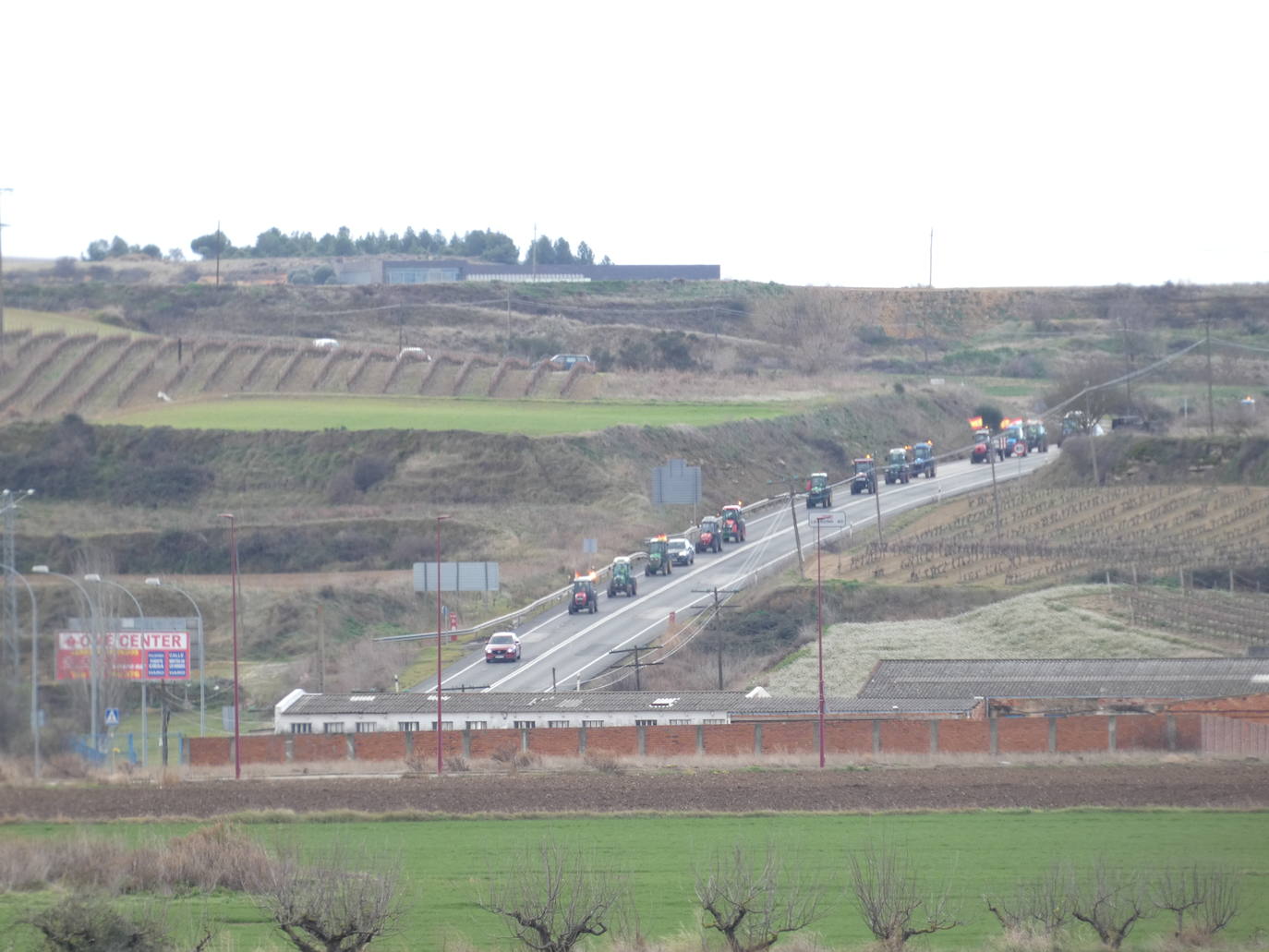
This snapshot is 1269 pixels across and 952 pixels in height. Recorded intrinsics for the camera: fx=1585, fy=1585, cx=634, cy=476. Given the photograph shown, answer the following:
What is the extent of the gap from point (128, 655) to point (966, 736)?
25.5 meters

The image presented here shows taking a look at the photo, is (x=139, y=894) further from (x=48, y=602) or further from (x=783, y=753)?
(x=48, y=602)

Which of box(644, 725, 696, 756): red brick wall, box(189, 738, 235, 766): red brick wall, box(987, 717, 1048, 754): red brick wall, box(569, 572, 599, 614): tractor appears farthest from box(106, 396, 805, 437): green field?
box(987, 717, 1048, 754): red brick wall

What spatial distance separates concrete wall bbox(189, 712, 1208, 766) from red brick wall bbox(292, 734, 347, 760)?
0.08 ft

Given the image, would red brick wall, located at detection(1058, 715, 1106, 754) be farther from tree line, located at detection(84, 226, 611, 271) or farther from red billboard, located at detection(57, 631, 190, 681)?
tree line, located at detection(84, 226, 611, 271)

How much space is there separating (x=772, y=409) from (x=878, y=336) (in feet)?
146

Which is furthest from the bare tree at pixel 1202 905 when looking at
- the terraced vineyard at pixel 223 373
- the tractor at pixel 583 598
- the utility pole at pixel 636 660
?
the terraced vineyard at pixel 223 373

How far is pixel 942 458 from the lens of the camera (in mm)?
86562

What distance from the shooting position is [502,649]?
5119 cm

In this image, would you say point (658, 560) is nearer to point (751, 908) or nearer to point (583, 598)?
point (583, 598)

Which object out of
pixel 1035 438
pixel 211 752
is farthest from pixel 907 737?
pixel 1035 438

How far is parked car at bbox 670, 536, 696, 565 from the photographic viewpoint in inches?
2509

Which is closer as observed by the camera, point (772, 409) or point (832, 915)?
point (832, 915)

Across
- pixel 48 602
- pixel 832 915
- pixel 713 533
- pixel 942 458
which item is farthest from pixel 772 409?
pixel 832 915

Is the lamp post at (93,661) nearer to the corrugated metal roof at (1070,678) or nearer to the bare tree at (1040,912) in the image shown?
the corrugated metal roof at (1070,678)
